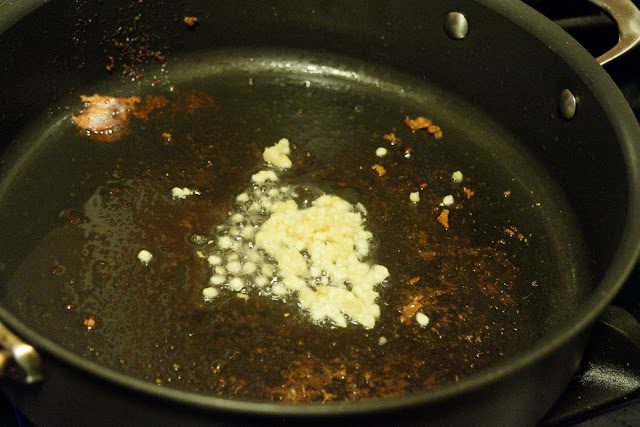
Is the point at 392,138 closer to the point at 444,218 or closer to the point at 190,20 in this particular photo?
the point at 444,218

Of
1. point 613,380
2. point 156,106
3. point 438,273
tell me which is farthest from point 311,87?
point 613,380

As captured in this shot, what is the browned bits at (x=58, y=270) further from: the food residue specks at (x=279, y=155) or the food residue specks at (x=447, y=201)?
the food residue specks at (x=447, y=201)

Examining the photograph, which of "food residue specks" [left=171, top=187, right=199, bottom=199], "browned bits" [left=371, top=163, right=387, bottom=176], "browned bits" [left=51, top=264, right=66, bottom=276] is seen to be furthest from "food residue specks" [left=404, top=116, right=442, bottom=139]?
"browned bits" [left=51, top=264, right=66, bottom=276]

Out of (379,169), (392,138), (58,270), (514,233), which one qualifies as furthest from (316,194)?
(58,270)

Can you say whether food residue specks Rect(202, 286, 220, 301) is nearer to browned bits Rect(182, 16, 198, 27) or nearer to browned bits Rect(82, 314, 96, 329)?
browned bits Rect(82, 314, 96, 329)

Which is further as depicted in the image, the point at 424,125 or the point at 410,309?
the point at 424,125

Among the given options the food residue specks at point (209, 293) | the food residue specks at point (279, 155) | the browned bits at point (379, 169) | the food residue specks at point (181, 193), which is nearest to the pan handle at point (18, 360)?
the food residue specks at point (209, 293)

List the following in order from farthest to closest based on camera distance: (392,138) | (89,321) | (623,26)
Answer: (392,138) < (623,26) < (89,321)
